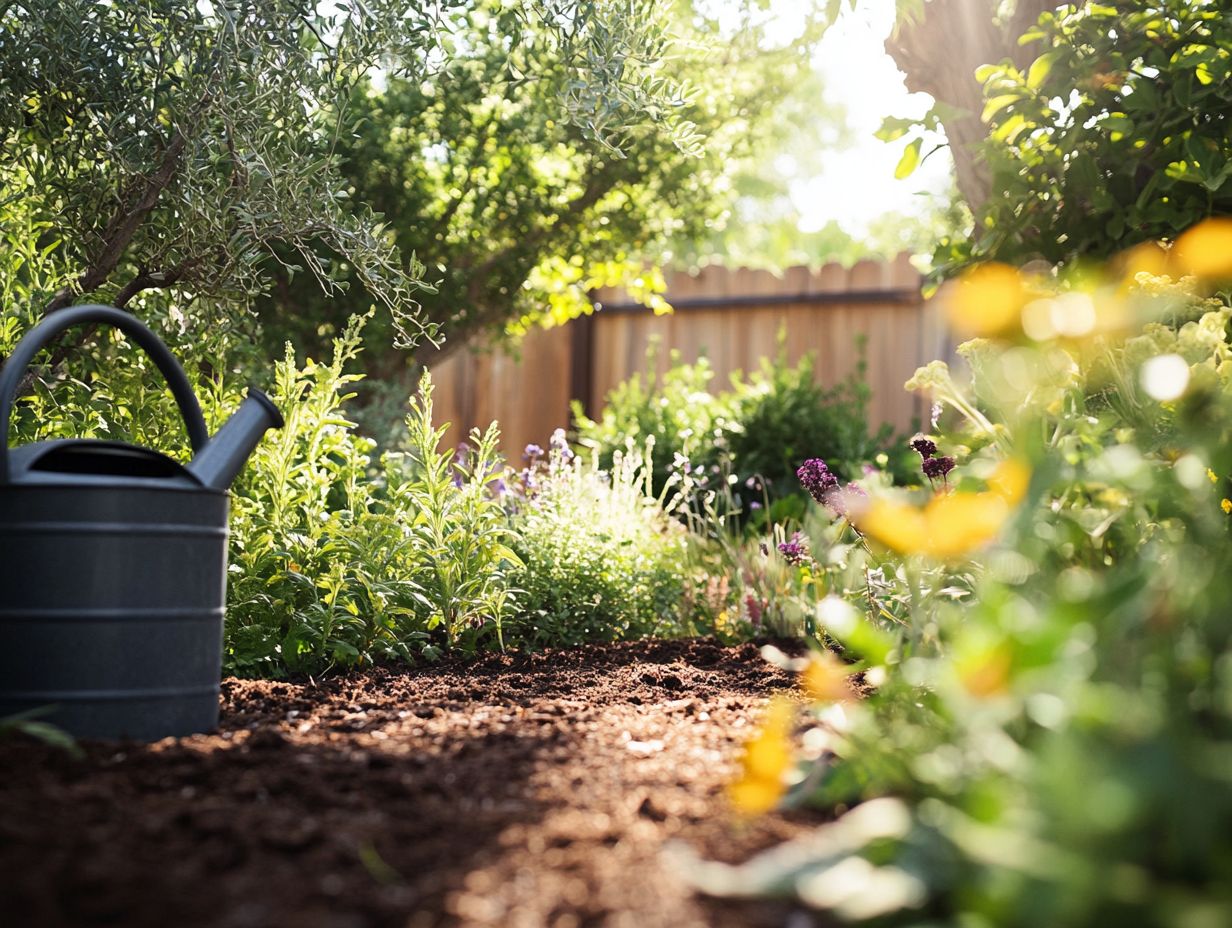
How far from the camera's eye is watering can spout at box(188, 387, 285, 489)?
233 centimetres

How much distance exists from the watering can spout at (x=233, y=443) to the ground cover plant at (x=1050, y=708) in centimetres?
128

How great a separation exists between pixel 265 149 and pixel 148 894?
91.5 inches

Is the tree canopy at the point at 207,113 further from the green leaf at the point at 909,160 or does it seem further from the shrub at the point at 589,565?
the shrub at the point at 589,565

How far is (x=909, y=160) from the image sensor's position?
11.6 ft

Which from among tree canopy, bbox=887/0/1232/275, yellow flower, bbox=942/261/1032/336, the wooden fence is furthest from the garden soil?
the wooden fence

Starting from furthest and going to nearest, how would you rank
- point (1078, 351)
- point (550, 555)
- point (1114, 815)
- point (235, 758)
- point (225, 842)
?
point (550, 555) < point (1078, 351) < point (235, 758) < point (225, 842) < point (1114, 815)

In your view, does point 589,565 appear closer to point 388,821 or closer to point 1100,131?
point 1100,131

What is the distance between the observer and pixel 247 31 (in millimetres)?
3043

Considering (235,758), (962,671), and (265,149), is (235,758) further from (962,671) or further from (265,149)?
(265,149)

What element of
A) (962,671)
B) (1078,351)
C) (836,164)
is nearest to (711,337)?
(1078,351)

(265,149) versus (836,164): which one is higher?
(836,164)

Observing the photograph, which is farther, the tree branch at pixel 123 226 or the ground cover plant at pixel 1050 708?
the tree branch at pixel 123 226

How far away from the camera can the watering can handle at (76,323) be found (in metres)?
2.14

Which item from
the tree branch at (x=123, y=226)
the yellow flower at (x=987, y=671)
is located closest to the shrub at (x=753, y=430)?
the tree branch at (x=123, y=226)
